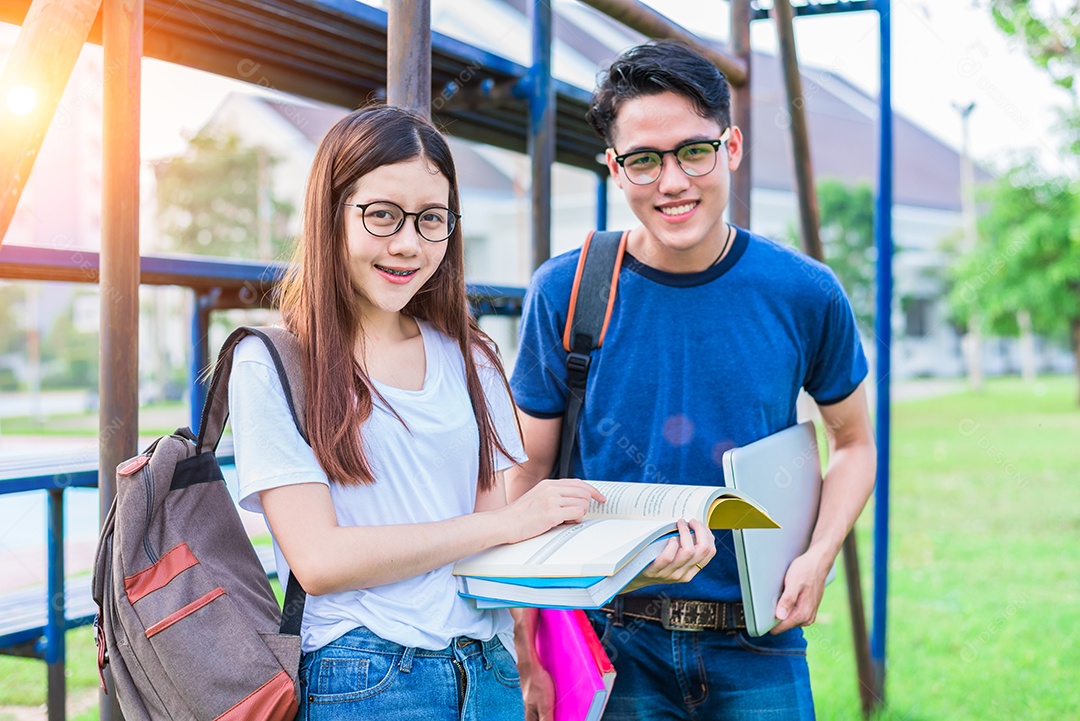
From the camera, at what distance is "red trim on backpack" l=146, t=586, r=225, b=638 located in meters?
1.32

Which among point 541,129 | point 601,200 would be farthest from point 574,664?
point 601,200

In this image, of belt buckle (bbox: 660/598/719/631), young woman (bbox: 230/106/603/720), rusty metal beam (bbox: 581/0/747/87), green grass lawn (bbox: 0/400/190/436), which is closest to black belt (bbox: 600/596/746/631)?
belt buckle (bbox: 660/598/719/631)

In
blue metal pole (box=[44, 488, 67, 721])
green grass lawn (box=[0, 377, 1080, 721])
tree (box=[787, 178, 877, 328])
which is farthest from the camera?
tree (box=[787, 178, 877, 328])

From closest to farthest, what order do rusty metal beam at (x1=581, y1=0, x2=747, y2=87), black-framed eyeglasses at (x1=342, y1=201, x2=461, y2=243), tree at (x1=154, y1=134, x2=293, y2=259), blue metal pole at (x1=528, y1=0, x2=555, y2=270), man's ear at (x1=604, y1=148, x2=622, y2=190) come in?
1. black-framed eyeglasses at (x1=342, y1=201, x2=461, y2=243)
2. man's ear at (x1=604, y1=148, x2=622, y2=190)
3. rusty metal beam at (x1=581, y1=0, x2=747, y2=87)
4. blue metal pole at (x1=528, y1=0, x2=555, y2=270)
5. tree at (x1=154, y1=134, x2=293, y2=259)

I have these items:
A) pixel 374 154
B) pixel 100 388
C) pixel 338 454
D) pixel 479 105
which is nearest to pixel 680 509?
pixel 338 454

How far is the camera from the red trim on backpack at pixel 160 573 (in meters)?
1.33

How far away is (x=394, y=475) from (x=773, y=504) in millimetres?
909

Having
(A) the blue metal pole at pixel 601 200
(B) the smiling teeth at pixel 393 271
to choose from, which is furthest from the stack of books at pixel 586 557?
(A) the blue metal pole at pixel 601 200

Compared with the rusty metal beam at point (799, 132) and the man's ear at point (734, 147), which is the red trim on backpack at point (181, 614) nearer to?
the man's ear at point (734, 147)

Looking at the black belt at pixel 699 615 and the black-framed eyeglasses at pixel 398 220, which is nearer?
the black-framed eyeglasses at pixel 398 220

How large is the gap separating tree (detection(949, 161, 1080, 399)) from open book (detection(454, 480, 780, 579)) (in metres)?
21.5

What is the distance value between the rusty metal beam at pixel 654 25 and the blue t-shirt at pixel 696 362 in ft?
2.33

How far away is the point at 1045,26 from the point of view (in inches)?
277

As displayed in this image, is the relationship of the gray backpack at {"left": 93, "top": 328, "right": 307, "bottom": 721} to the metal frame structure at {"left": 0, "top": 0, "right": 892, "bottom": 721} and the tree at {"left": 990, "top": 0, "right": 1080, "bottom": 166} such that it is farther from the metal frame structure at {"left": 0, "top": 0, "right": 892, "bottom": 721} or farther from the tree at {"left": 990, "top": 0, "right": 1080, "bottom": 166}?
the tree at {"left": 990, "top": 0, "right": 1080, "bottom": 166}
